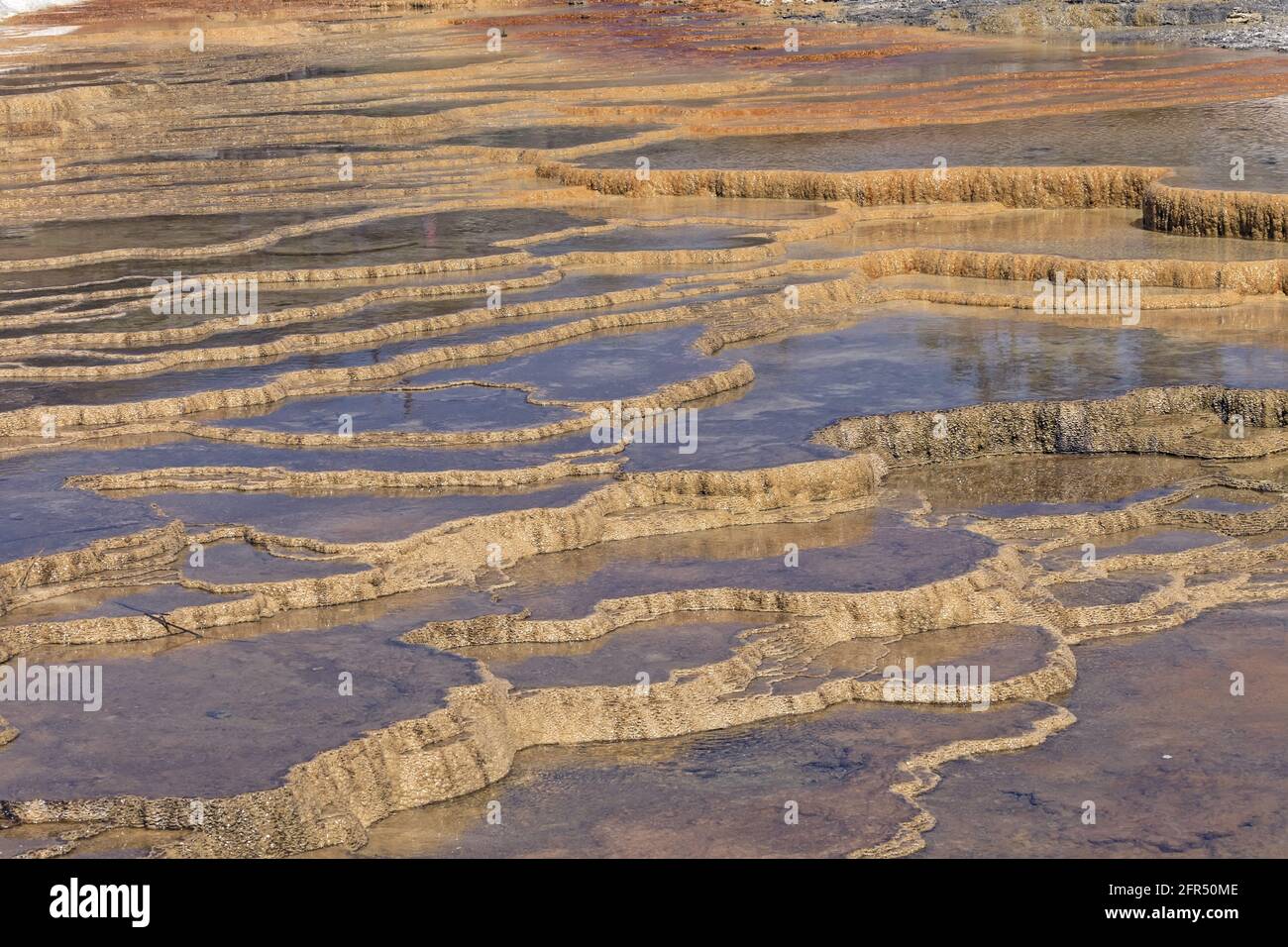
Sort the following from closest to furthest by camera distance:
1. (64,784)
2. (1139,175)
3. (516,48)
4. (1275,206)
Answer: (64,784) < (1275,206) < (1139,175) < (516,48)

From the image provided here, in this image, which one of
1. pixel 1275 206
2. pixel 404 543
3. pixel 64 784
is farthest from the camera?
pixel 1275 206

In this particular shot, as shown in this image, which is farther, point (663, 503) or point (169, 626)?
point (663, 503)

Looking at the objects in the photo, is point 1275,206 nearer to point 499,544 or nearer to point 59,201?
point 499,544

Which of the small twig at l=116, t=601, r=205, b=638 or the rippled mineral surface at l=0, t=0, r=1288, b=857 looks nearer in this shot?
the rippled mineral surface at l=0, t=0, r=1288, b=857

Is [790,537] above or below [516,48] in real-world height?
below

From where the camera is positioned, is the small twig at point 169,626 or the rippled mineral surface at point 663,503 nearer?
the rippled mineral surface at point 663,503

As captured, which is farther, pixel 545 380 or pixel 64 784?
pixel 545 380

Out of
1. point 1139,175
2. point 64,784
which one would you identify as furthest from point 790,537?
point 1139,175
